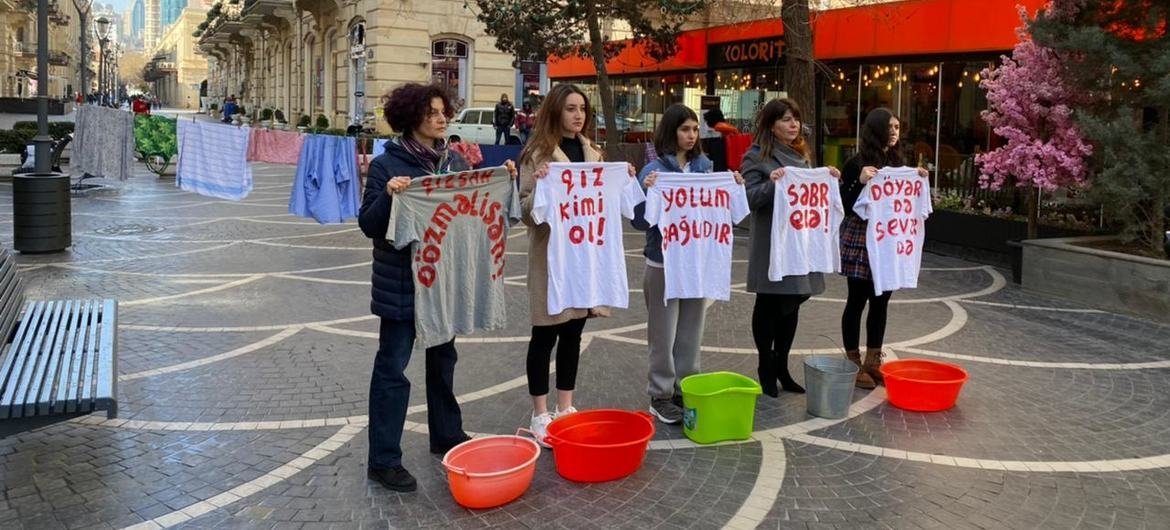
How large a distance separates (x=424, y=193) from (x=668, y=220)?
68.2 inches

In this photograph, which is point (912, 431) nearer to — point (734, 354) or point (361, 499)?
point (734, 354)

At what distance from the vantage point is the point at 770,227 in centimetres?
609

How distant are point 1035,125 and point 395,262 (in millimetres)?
9649

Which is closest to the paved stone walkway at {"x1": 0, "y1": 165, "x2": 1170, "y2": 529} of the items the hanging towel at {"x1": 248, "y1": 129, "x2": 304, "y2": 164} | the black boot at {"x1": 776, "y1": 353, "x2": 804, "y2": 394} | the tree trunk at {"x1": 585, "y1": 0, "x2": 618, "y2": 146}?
the black boot at {"x1": 776, "y1": 353, "x2": 804, "y2": 394}

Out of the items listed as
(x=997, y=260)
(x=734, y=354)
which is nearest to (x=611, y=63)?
(x=997, y=260)

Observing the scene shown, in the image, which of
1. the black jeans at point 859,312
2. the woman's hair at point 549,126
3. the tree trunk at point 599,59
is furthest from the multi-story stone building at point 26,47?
the black jeans at point 859,312

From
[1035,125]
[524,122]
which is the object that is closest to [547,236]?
[1035,125]

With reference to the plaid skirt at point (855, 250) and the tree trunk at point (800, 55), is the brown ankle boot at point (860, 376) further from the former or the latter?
the tree trunk at point (800, 55)

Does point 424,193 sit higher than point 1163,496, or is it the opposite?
point 424,193

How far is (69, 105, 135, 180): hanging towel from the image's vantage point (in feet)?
41.7

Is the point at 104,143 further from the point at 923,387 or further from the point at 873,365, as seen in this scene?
the point at 923,387

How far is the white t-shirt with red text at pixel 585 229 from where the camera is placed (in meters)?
5.02

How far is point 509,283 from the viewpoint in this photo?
33.9 feet

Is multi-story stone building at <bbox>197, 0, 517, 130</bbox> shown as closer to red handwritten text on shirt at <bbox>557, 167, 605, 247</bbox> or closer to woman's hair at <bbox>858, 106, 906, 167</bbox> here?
woman's hair at <bbox>858, 106, 906, 167</bbox>
